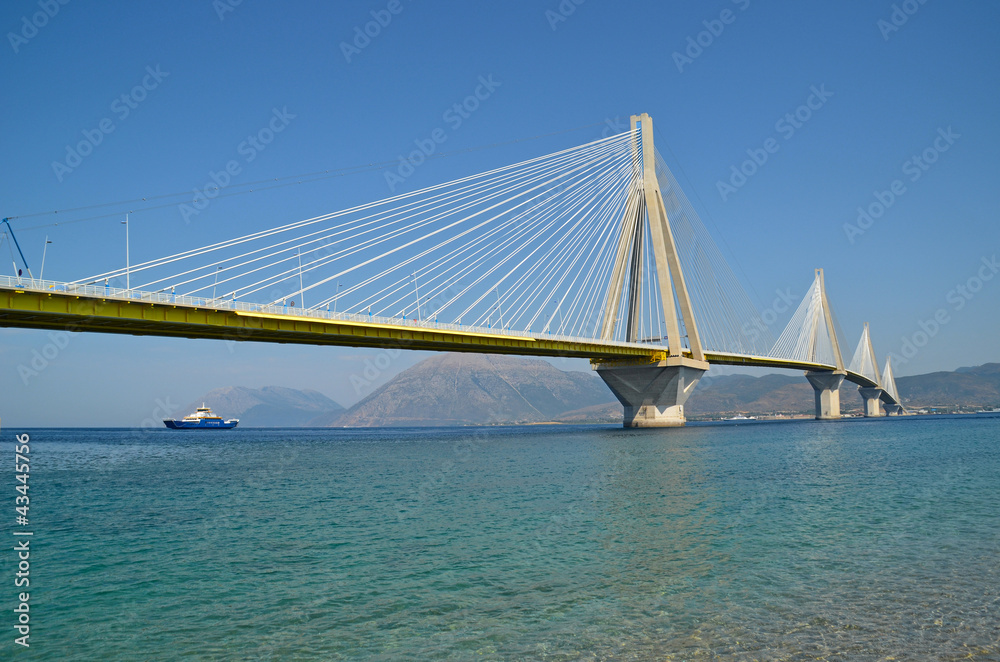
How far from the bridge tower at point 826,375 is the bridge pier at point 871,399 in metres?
25.2

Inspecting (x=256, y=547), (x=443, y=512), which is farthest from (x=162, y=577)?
(x=443, y=512)

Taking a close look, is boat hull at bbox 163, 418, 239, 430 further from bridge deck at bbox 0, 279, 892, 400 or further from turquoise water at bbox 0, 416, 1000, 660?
turquoise water at bbox 0, 416, 1000, 660

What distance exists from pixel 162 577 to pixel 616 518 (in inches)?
400

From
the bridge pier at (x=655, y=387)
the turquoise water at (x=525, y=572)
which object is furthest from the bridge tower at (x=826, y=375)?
the turquoise water at (x=525, y=572)

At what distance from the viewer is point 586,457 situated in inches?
1476

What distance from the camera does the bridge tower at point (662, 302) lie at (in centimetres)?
6028

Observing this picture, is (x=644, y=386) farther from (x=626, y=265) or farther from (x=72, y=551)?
(x=72, y=551)

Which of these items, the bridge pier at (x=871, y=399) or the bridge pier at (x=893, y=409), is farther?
the bridge pier at (x=893, y=409)

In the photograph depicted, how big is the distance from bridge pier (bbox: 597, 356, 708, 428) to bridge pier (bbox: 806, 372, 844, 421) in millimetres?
49955

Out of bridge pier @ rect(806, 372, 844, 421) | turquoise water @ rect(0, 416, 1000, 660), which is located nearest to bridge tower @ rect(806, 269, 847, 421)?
bridge pier @ rect(806, 372, 844, 421)

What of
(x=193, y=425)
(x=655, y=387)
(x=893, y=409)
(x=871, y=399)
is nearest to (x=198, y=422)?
(x=193, y=425)

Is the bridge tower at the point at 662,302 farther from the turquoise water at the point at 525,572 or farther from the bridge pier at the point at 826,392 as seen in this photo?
the bridge pier at the point at 826,392

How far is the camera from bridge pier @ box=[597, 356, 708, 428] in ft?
215

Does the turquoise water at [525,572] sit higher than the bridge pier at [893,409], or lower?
higher
